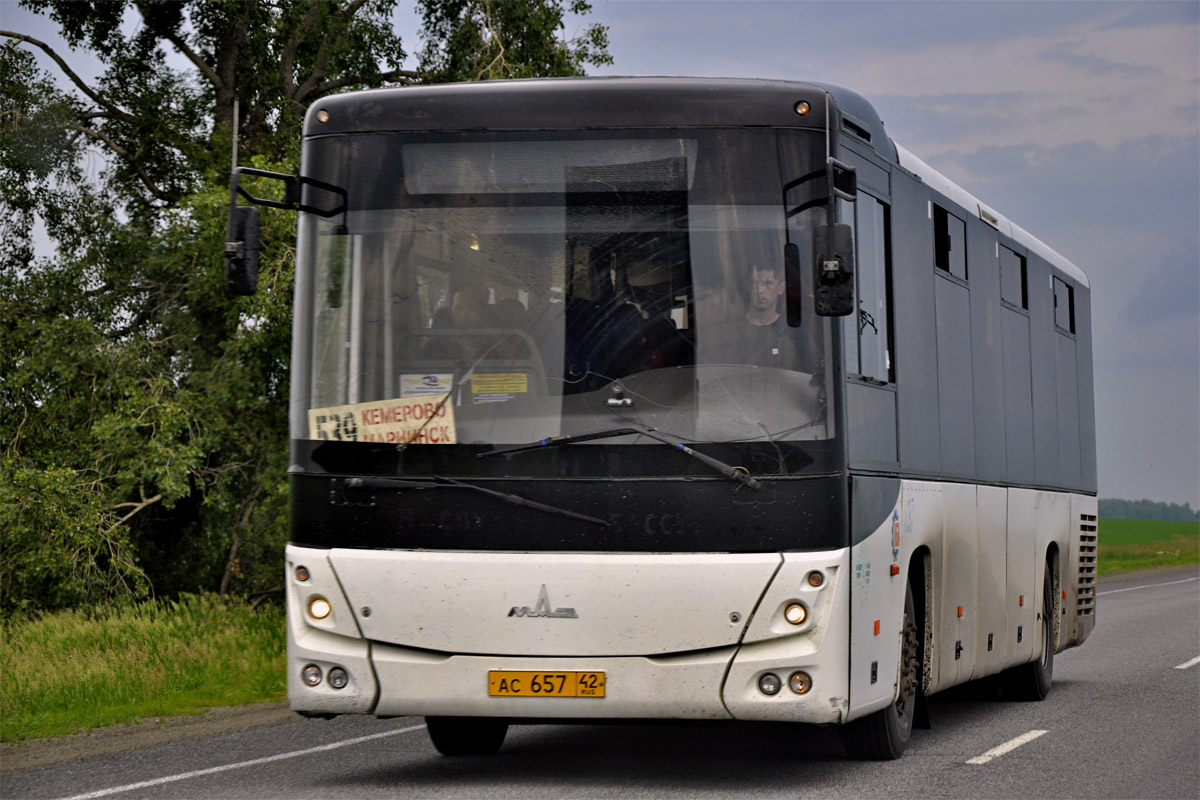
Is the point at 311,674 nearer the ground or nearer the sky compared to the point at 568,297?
nearer the ground

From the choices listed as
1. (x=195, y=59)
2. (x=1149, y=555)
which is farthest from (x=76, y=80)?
(x=1149, y=555)

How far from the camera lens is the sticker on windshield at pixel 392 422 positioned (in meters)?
7.96

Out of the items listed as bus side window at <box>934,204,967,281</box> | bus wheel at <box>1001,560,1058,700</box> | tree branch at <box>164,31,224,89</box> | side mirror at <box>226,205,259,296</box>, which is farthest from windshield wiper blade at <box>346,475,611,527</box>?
tree branch at <box>164,31,224,89</box>

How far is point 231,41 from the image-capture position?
1058 inches

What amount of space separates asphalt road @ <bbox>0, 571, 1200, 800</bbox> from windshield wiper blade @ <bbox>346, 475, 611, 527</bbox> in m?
1.41

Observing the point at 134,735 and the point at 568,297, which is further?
the point at 134,735

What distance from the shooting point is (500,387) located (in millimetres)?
7941

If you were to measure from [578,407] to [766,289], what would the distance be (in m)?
1.08

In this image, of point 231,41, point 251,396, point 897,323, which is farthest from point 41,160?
point 897,323

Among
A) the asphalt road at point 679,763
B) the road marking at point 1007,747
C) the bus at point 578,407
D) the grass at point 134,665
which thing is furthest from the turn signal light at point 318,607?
the grass at point 134,665

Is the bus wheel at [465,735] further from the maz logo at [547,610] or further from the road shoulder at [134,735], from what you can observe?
the road shoulder at [134,735]

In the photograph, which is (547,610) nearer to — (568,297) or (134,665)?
(568,297)

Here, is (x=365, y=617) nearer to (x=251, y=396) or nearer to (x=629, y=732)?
(x=629, y=732)

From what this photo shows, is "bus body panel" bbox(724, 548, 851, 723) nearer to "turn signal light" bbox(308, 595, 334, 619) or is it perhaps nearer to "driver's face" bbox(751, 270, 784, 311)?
"driver's face" bbox(751, 270, 784, 311)
